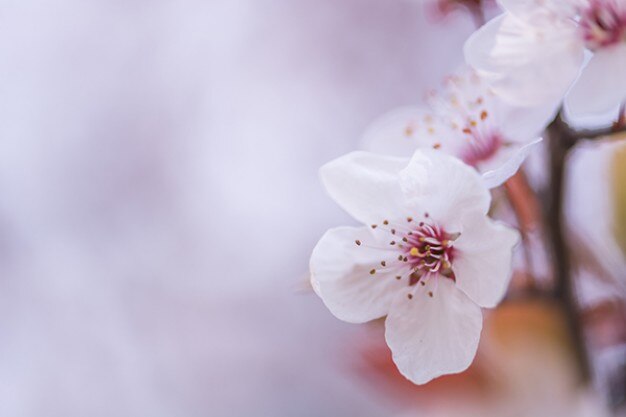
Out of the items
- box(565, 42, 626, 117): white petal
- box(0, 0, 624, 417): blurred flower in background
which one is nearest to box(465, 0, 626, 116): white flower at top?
box(565, 42, 626, 117): white petal

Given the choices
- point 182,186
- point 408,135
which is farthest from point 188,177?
point 408,135

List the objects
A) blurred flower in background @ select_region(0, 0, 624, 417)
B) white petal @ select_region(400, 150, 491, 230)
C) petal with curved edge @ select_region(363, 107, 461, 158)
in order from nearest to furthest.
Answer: white petal @ select_region(400, 150, 491, 230), petal with curved edge @ select_region(363, 107, 461, 158), blurred flower in background @ select_region(0, 0, 624, 417)

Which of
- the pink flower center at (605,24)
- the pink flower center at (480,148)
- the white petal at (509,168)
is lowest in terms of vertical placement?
the pink flower center at (480,148)

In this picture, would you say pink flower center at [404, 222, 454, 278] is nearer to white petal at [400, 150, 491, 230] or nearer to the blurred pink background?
Result: white petal at [400, 150, 491, 230]

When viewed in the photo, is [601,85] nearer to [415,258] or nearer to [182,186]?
[415,258]

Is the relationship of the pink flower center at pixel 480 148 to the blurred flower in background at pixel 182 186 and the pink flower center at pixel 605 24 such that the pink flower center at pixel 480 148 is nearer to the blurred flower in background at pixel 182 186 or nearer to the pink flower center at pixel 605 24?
the pink flower center at pixel 605 24

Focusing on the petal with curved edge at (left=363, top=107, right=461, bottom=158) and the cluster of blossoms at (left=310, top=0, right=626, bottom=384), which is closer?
the cluster of blossoms at (left=310, top=0, right=626, bottom=384)

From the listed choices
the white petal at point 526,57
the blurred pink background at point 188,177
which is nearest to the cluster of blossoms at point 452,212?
the white petal at point 526,57
